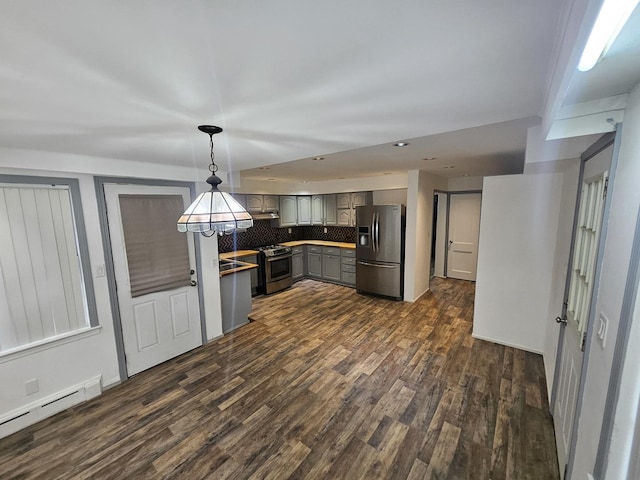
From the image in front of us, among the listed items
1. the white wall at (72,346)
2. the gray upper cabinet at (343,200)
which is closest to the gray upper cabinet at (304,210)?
the gray upper cabinet at (343,200)

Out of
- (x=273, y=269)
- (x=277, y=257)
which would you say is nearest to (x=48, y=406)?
(x=273, y=269)

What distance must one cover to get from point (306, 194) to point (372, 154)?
131 inches

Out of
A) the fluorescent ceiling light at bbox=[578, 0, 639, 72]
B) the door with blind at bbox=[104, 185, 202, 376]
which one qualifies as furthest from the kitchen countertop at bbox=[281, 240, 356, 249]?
the fluorescent ceiling light at bbox=[578, 0, 639, 72]

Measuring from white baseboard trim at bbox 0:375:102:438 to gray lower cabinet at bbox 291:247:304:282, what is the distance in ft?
12.4

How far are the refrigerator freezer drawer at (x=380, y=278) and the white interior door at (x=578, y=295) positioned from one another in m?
2.70

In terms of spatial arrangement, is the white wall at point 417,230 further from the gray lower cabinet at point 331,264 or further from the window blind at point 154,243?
the window blind at point 154,243

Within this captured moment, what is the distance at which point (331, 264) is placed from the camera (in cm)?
591

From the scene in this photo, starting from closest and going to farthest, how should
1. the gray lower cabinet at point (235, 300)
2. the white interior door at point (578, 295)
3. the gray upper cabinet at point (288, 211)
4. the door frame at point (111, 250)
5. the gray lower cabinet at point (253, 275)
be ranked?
1. the white interior door at point (578, 295)
2. the door frame at point (111, 250)
3. the gray lower cabinet at point (235, 300)
4. the gray lower cabinet at point (253, 275)
5. the gray upper cabinet at point (288, 211)

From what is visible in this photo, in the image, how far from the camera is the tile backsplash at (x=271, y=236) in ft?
17.5

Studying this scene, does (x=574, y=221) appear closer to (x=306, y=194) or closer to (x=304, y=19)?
(x=304, y=19)

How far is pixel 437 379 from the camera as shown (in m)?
2.63

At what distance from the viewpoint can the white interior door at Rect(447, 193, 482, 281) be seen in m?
5.54

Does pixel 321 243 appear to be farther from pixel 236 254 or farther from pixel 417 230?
pixel 417 230

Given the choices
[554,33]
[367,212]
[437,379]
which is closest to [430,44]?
[554,33]
